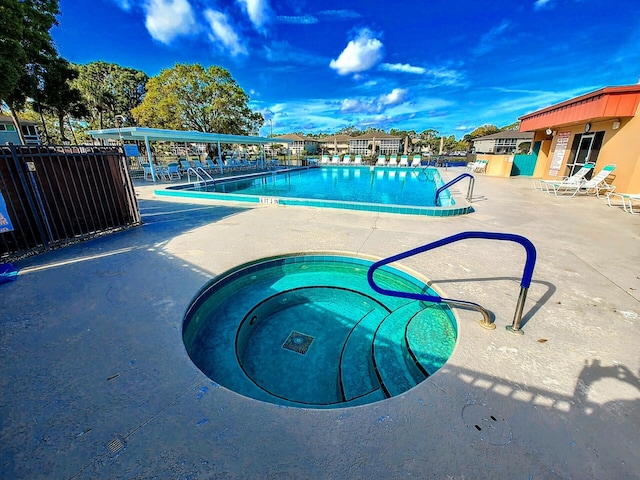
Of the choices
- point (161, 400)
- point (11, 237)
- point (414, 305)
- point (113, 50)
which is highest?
point (113, 50)

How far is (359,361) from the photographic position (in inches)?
102

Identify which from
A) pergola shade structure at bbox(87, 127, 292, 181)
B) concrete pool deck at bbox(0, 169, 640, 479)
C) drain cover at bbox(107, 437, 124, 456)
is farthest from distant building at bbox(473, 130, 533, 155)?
drain cover at bbox(107, 437, 124, 456)

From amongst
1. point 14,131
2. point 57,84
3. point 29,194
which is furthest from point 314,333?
point 14,131

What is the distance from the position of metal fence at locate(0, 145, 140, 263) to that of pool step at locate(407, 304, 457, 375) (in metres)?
5.38

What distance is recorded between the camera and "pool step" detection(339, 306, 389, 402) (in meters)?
2.29

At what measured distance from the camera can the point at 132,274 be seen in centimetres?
325

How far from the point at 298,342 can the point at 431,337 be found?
1.37 meters

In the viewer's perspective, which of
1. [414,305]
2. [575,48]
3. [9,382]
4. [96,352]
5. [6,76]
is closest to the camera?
[9,382]

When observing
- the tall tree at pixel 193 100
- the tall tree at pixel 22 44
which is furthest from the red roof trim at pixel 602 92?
the tall tree at pixel 22 44

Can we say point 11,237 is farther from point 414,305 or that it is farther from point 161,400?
point 414,305

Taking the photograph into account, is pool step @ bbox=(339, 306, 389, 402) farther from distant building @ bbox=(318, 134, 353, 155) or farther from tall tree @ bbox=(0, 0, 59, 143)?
distant building @ bbox=(318, 134, 353, 155)

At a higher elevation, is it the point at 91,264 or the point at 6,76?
the point at 6,76

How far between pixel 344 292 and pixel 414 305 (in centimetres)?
97

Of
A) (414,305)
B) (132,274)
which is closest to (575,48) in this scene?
(414,305)
